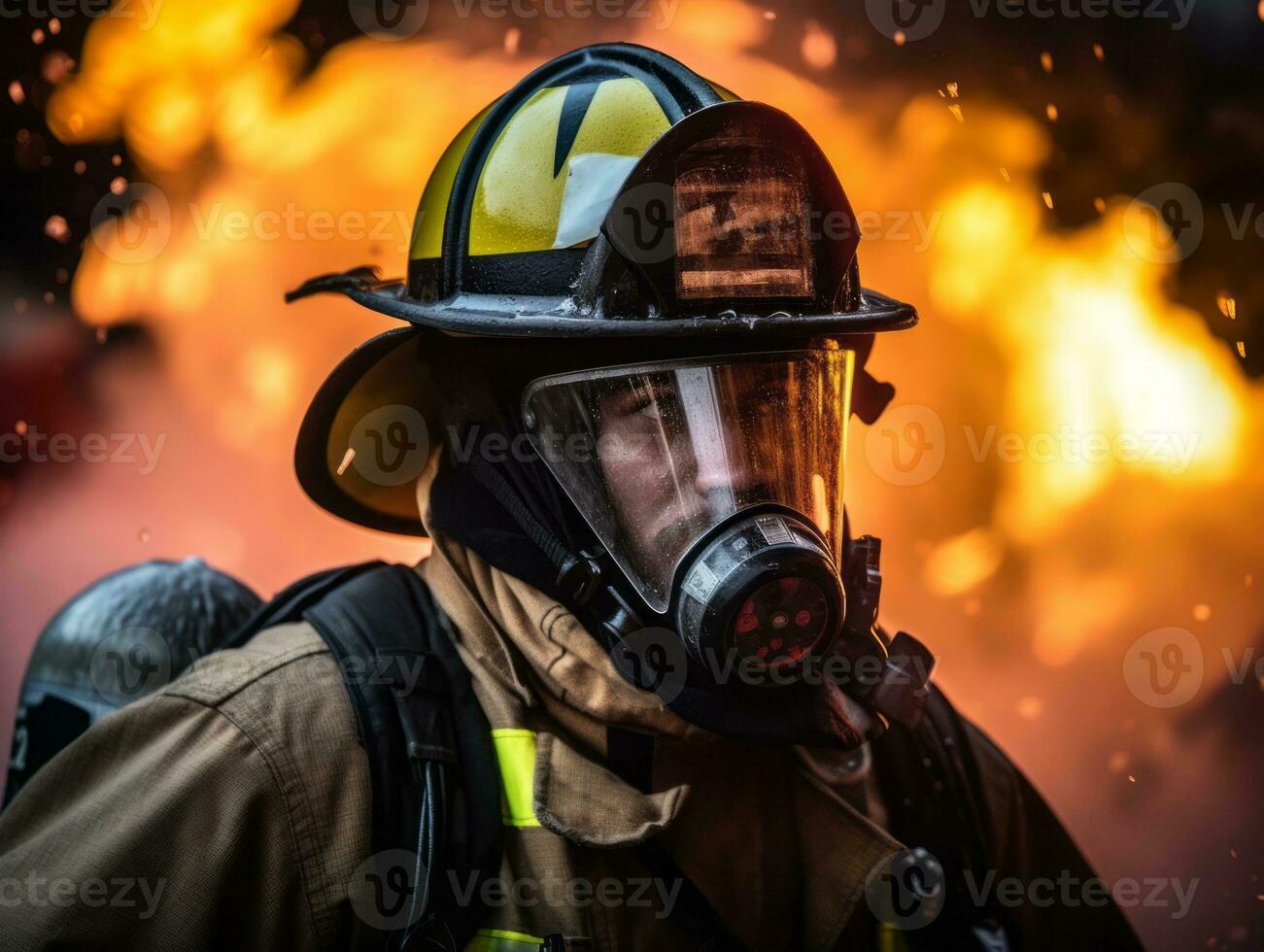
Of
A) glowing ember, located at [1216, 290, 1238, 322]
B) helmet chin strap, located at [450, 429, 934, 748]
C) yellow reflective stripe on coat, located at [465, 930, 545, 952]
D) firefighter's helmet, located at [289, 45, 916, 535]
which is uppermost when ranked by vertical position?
firefighter's helmet, located at [289, 45, 916, 535]

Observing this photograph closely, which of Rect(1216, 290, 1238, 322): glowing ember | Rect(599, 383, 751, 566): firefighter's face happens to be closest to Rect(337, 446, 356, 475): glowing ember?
Rect(599, 383, 751, 566): firefighter's face

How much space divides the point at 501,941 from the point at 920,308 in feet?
11.4

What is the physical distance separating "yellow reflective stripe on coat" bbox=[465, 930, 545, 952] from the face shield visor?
526mm

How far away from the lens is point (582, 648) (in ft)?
5.64

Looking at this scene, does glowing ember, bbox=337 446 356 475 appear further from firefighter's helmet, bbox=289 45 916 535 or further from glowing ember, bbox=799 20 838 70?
glowing ember, bbox=799 20 838 70

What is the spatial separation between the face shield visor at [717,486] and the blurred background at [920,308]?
203 cm

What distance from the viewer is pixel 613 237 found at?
1.61 metres

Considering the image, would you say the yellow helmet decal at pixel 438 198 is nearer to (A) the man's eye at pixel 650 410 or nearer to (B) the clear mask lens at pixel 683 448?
(B) the clear mask lens at pixel 683 448

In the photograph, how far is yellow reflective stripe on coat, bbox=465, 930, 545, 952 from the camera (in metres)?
1.56

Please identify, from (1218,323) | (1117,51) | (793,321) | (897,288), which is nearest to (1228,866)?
(1218,323)

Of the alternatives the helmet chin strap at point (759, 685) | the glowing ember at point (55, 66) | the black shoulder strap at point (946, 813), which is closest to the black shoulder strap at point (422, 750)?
the helmet chin strap at point (759, 685)

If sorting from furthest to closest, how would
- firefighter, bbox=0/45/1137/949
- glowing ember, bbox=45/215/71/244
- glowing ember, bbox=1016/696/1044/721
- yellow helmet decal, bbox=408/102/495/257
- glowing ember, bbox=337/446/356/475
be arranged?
glowing ember, bbox=1016/696/1044/721
glowing ember, bbox=45/215/71/244
glowing ember, bbox=337/446/356/475
yellow helmet decal, bbox=408/102/495/257
firefighter, bbox=0/45/1137/949

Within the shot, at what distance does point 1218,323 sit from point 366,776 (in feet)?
11.8

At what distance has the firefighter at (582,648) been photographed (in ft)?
5.02
